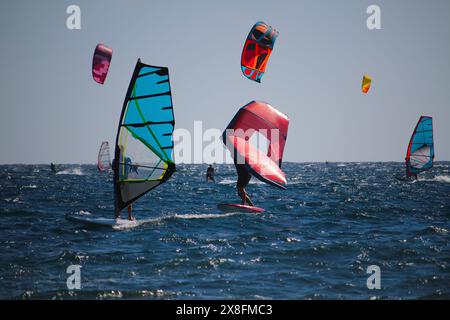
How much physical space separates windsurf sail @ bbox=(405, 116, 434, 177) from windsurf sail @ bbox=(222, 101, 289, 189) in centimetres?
2397

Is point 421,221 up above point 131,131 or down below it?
below

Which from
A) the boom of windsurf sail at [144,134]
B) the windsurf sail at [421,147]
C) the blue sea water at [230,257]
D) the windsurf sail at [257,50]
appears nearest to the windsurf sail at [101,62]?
the windsurf sail at [257,50]

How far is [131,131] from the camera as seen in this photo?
1593cm

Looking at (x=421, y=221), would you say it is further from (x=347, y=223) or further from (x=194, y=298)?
(x=194, y=298)

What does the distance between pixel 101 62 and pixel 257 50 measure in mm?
9846

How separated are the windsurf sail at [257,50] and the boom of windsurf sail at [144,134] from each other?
29.4 ft

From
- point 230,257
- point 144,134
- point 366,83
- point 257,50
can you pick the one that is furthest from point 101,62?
point 366,83

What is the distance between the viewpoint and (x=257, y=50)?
24.0 metres

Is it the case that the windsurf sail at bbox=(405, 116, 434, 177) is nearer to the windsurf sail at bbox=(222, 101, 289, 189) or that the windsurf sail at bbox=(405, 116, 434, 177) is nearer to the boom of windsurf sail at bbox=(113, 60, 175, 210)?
the windsurf sail at bbox=(222, 101, 289, 189)

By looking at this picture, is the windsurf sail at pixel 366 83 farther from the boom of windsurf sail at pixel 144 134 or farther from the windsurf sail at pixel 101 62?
the boom of windsurf sail at pixel 144 134

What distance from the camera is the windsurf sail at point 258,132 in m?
18.8

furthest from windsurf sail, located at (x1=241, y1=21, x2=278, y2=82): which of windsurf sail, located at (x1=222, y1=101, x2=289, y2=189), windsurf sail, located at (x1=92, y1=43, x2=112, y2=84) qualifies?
windsurf sail, located at (x1=92, y1=43, x2=112, y2=84)

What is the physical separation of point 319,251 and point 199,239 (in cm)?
350
